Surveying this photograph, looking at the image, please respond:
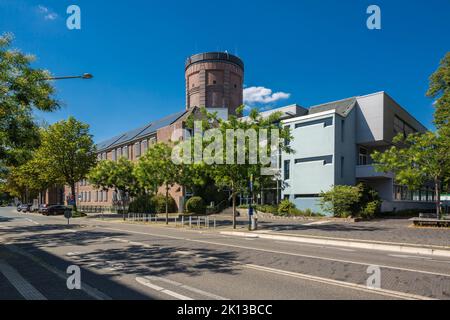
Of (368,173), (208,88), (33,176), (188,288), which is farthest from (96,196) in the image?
(188,288)

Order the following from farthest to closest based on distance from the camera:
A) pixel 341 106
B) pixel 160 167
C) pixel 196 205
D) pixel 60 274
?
pixel 196 205 → pixel 341 106 → pixel 160 167 → pixel 60 274

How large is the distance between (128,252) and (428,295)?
8.90 meters

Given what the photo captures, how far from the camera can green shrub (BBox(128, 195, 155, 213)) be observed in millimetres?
39562

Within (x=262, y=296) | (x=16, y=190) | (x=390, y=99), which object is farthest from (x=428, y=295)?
(x=16, y=190)

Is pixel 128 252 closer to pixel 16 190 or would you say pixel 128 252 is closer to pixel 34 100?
pixel 34 100

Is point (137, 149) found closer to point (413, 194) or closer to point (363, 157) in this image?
point (363, 157)

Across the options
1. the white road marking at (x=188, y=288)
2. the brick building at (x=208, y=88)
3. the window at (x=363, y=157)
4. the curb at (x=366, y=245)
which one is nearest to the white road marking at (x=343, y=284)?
the white road marking at (x=188, y=288)

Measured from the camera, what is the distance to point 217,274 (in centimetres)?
785

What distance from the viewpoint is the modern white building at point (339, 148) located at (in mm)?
30844

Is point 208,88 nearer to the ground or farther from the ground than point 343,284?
farther from the ground

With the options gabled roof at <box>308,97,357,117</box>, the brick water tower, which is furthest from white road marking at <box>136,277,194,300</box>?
the brick water tower

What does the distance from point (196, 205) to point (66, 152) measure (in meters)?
17.5

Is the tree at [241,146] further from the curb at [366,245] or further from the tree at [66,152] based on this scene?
the tree at [66,152]
